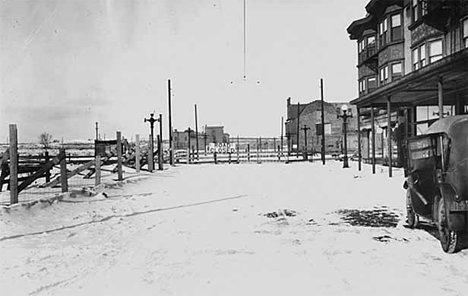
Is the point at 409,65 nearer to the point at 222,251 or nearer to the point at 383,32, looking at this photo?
the point at 383,32

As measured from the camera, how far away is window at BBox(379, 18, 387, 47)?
2597 cm

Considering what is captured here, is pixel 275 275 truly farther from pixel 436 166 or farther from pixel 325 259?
pixel 436 166

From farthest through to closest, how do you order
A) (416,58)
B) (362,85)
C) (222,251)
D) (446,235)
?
(362,85)
(416,58)
(222,251)
(446,235)

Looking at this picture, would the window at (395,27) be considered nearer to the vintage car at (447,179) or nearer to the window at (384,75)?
the window at (384,75)

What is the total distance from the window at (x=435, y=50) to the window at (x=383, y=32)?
595 centimetres

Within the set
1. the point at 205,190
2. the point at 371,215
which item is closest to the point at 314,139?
the point at 205,190

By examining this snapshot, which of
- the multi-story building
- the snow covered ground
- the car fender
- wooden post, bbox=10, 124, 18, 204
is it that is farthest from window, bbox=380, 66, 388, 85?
wooden post, bbox=10, 124, 18, 204

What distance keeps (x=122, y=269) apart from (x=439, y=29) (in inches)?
758

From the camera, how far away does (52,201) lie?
970 centimetres

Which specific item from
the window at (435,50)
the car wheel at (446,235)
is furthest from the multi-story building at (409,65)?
the car wheel at (446,235)

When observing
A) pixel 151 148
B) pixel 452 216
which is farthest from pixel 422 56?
pixel 452 216

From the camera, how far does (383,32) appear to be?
26.3 m

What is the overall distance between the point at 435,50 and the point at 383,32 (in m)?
6.75

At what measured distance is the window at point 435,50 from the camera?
19.8 metres
